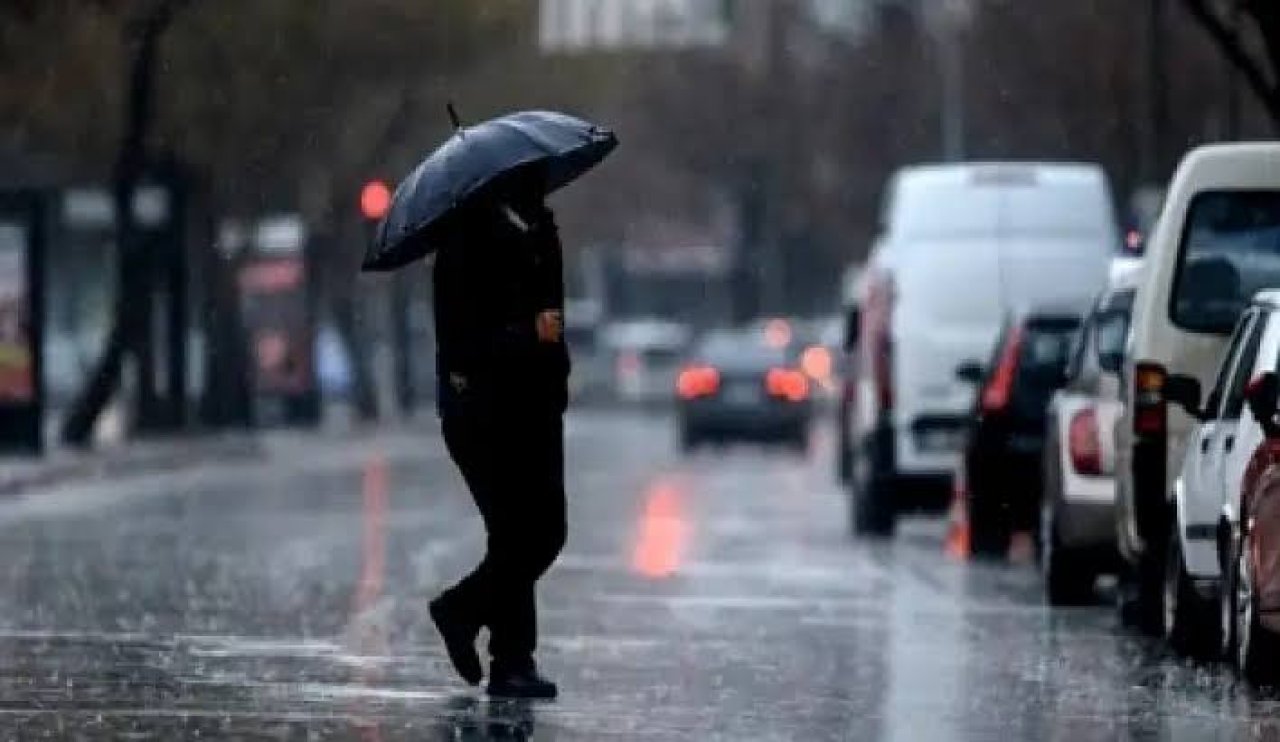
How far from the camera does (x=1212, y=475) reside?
15.3m

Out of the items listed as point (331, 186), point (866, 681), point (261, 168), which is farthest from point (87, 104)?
point (866, 681)

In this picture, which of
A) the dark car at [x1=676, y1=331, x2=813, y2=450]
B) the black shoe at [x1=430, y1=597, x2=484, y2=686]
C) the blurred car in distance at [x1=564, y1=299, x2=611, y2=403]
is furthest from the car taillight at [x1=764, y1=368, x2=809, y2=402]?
the black shoe at [x1=430, y1=597, x2=484, y2=686]

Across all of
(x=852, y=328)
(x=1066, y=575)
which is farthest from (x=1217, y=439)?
(x=852, y=328)

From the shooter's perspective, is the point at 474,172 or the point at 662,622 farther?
the point at 662,622

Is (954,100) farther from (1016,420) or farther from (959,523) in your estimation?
(1016,420)

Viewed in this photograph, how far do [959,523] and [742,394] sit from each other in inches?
903

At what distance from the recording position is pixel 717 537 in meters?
26.2

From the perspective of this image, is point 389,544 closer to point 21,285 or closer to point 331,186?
point 21,285

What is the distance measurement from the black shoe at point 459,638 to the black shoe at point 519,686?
3.0 inches

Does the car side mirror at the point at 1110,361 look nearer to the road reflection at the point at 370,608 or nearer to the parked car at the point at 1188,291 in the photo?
the parked car at the point at 1188,291

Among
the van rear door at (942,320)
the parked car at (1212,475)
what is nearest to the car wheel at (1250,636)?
the parked car at (1212,475)

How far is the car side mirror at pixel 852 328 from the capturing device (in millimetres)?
31078

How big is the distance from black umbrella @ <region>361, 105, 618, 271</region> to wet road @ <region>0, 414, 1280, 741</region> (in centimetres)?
152

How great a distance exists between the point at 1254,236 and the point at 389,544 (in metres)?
8.72
